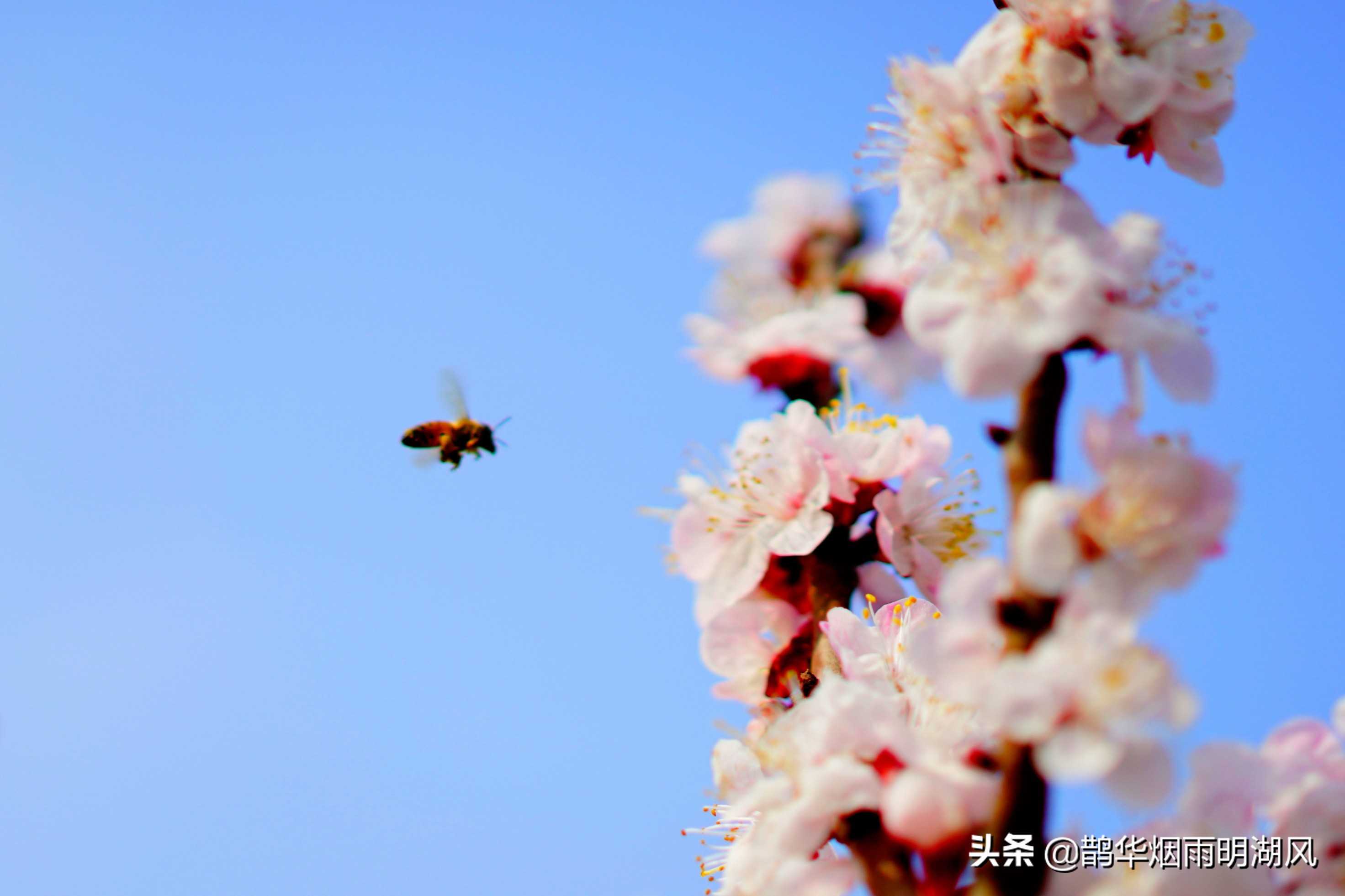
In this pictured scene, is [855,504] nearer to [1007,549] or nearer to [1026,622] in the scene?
[1007,549]

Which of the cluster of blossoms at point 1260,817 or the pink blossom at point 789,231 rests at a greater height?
the pink blossom at point 789,231

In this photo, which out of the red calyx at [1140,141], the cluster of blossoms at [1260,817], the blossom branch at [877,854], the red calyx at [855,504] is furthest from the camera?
the red calyx at [855,504]

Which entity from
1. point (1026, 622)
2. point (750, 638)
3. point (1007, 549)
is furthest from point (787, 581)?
point (1026, 622)

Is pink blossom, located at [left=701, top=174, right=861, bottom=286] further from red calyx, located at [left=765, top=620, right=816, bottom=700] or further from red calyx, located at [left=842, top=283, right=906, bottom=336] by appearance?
red calyx, located at [left=765, top=620, right=816, bottom=700]

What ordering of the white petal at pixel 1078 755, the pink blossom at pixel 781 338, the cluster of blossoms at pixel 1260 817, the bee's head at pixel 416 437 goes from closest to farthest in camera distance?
1. the white petal at pixel 1078 755
2. the cluster of blossoms at pixel 1260 817
3. the pink blossom at pixel 781 338
4. the bee's head at pixel 416 437

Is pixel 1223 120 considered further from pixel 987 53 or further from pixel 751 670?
pixel 751 670

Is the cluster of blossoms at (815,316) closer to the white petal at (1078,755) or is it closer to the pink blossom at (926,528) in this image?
the pink blossom at (926,528)

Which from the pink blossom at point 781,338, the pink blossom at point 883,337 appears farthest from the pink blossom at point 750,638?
the pink blossom at point 781,338

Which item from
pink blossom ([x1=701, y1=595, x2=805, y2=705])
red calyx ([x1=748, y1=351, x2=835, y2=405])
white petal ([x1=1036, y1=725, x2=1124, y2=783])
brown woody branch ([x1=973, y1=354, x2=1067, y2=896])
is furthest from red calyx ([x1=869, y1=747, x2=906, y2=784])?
red calyx ([x1=748, y1=351, x2=835, y2=405])
